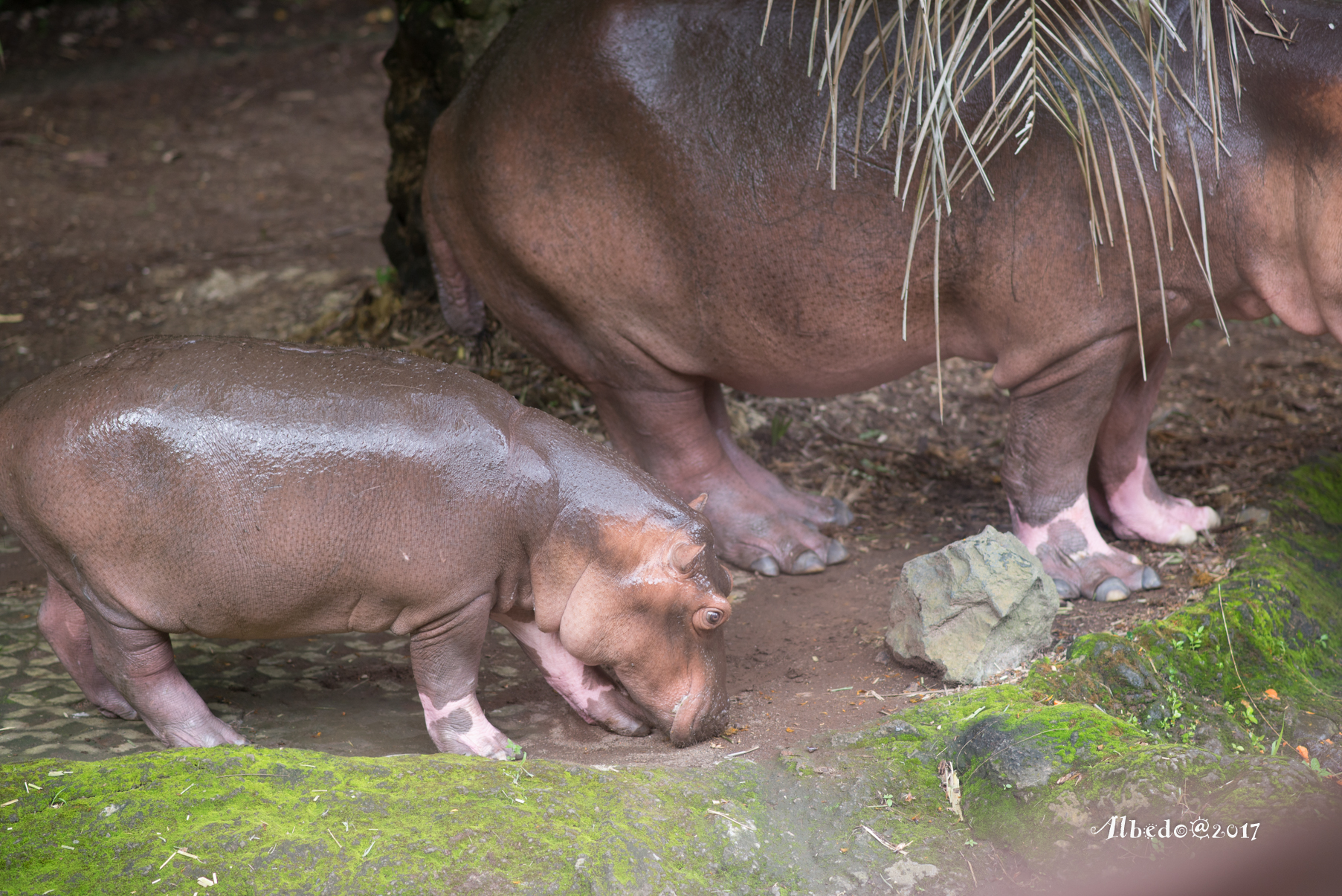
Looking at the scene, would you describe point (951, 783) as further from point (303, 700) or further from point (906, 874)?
point (303, 700)

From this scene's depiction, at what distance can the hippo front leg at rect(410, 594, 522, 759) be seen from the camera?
3248mm

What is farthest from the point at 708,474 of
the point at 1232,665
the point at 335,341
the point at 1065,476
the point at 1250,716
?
the point at 335,341

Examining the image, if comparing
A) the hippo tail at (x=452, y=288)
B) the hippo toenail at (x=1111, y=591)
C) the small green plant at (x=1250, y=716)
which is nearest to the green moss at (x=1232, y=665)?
the small green plant at (x=1250, y=716)

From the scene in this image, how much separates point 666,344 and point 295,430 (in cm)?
140

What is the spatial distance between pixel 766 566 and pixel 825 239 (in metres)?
1.21

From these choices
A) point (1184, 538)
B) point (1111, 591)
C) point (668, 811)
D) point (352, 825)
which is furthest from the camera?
point (1184, 538)

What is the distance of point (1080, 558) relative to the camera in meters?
4.02

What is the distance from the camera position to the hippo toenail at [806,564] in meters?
4.42

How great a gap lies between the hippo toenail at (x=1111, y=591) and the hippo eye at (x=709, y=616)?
A: 52.5 inches

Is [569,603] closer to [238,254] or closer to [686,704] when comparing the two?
[686,704]

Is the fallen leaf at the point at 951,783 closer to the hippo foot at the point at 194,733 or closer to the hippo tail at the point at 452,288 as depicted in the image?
the hippo foot at the point at 194,733

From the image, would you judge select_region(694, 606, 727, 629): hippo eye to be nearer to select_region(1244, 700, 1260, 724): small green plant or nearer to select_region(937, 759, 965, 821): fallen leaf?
select_region(937, 759, 965, 821): fallen leaf

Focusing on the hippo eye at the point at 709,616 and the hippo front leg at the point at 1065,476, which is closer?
the hippo eye at the point at 709,616

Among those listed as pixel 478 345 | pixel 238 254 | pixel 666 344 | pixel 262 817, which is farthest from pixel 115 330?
pixel 262 817
